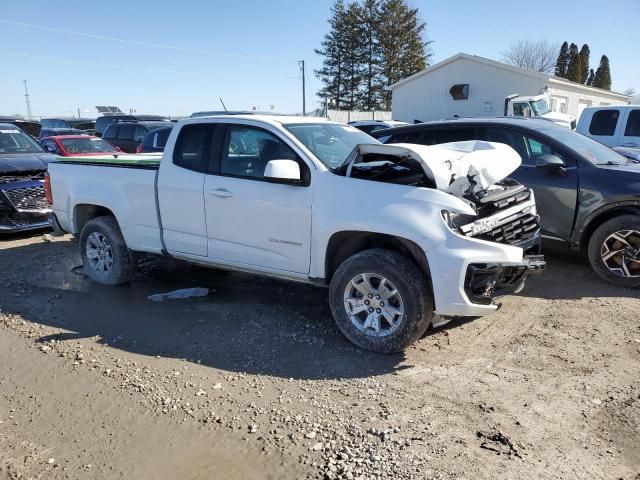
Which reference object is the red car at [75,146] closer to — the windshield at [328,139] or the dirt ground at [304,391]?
the dirt ground at [304,391]

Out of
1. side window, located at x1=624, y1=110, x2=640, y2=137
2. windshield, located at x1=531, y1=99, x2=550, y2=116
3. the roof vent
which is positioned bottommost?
side window, located at x1=624, y1=110, x2=640, y2=137

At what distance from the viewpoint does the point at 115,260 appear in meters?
5.94

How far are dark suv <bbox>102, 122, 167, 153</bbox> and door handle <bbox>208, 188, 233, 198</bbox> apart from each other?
11.9 m

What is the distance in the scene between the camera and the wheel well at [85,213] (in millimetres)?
6254

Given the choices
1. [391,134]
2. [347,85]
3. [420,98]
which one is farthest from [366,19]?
[391,134]

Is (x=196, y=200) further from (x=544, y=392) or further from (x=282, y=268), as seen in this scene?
(x=544, y=392)

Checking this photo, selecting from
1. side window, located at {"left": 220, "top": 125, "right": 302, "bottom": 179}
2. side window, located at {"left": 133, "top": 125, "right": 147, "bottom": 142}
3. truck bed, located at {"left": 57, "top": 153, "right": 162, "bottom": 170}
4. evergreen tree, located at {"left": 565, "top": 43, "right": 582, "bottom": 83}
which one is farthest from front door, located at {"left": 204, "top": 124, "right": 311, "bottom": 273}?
evergreen tree, located at {"left": 565, "top": 43, "right": 582, "bottom": 83}

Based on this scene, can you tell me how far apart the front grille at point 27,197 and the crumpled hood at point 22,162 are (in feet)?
1.22

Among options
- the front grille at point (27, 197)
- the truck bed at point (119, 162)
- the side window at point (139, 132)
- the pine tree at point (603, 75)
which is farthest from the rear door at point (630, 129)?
the pine tree at point (603, 75)

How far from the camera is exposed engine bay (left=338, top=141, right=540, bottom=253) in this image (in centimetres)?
402

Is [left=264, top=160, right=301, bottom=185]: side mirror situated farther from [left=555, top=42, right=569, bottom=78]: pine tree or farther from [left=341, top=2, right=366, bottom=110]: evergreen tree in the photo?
Result: [left=555, top=42, right=569, bottom=78]: pine tree

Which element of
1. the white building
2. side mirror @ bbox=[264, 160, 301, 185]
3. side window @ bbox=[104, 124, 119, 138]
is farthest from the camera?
the white building

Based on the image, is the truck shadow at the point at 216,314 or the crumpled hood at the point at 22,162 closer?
the truck shadow at the point at 216,314

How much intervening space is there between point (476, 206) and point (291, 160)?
1.59m
